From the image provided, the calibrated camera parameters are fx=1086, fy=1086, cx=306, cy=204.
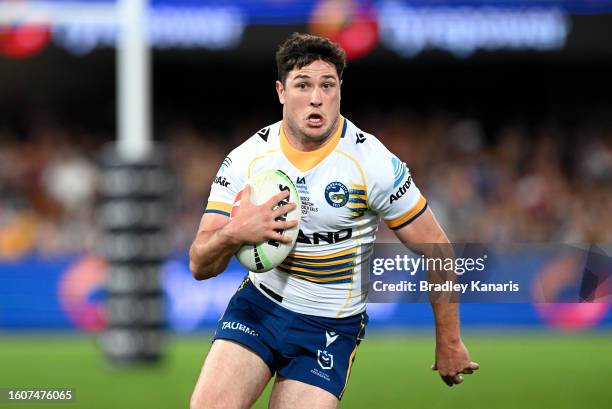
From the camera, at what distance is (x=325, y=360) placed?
4719 millimetres

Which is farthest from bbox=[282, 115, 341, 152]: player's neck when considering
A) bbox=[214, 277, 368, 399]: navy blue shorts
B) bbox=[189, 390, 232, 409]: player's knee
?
bbox=[189, 390, 232, 409]: player's knee

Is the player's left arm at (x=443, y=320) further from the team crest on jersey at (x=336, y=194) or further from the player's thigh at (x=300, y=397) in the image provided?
the player's thigh at (x=300, y=397)

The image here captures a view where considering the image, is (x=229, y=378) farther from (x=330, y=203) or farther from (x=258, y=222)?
(x=330, y=203)

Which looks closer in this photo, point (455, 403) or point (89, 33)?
point (455, 403)

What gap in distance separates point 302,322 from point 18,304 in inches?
359

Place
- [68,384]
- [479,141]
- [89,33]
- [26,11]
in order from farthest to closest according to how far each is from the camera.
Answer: [479,141] → [89,33] → [26,11] → [68,384]

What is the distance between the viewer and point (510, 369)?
10.0m

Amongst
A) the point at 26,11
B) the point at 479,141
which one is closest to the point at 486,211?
the point at 479,141

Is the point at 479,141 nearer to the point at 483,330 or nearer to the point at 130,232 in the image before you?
the point at 483,330

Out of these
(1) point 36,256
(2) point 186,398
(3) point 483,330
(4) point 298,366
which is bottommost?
(4) point 298,366

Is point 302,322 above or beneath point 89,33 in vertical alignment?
beneath

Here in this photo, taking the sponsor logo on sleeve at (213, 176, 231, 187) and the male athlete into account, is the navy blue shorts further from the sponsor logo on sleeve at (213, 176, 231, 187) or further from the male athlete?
the sponsor logo on sleeve at (213, 176, 231, 187)

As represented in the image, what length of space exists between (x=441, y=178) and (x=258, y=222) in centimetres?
1038

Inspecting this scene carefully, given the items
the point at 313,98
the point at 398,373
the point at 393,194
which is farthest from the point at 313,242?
the point at 398,373
